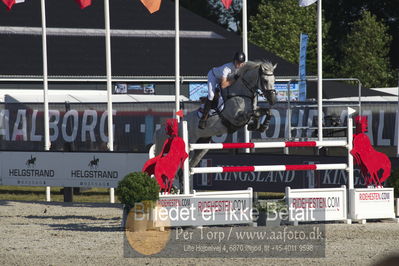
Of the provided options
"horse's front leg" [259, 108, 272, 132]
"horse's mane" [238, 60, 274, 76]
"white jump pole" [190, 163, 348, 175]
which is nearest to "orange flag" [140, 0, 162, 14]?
"horse's mane" [238, 60, 274, 76]

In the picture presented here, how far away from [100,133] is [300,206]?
10521mm

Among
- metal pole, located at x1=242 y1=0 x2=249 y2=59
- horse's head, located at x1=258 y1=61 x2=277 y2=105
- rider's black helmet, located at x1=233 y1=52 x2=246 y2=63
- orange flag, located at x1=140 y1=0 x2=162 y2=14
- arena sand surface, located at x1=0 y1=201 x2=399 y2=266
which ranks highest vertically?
orange flag, located at x1=140 y1=0 x2=162 y2=14

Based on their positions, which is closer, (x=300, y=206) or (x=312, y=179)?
(x=300, y=206)

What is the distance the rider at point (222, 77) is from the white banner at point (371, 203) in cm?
274

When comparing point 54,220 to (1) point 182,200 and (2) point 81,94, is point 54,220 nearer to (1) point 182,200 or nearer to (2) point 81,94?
(1) point 182,200

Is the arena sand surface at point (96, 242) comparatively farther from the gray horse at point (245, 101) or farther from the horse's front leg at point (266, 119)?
the gray horse at point (245, 101)

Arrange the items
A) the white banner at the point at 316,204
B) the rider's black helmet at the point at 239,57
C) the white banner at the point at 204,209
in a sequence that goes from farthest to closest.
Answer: the rider's black helmet at the point at 239,57 → the white banner at the point at 316,204 → the white banner at the point at 204,209

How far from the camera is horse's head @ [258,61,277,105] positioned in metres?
15.4

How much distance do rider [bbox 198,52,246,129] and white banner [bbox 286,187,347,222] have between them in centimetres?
202

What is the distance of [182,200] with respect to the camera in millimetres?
14844

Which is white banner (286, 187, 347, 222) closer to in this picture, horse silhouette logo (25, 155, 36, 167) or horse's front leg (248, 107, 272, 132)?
horse's front leg (248, 107, 272, 132)

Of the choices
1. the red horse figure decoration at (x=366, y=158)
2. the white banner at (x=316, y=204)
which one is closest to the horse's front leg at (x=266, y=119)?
the white banner at (x=316, y=204)

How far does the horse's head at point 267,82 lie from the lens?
50.4ft

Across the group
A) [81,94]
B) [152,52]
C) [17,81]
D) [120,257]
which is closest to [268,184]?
[120,257]
